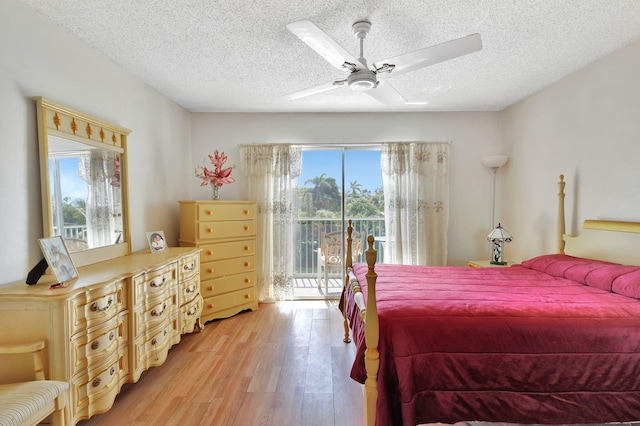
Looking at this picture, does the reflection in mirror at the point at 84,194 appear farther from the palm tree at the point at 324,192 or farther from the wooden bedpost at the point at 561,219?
the wooden bedpost at the point at 561,219


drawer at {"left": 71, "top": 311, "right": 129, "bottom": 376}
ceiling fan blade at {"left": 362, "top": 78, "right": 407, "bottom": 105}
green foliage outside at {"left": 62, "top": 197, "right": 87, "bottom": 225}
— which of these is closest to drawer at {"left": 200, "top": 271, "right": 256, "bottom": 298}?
drawer at {"left": 71, "top": 311, "right": 129, "bottom": 376}

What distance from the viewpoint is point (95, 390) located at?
5.67 feet

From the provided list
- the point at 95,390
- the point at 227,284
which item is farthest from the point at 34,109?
the point at 227,284

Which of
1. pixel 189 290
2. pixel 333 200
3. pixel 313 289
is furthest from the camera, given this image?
pixel 313 289

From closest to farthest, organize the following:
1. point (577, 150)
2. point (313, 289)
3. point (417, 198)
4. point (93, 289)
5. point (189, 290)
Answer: point (93, 289) → point (577, 150) → point (189, 290) → point (417, 198) → point (313, 289)

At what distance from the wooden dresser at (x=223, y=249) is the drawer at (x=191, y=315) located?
210 mm

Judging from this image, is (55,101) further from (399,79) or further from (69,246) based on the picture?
(399,79)

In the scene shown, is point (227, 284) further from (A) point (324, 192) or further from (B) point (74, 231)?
(A) point (324, 192)

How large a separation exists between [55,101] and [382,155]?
3302mm

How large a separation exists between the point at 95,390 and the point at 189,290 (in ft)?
3.91

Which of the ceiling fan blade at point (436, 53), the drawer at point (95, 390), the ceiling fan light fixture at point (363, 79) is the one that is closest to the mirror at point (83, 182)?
the drawer at point (95, 390)

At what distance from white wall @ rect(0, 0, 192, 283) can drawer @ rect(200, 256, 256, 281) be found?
67 cm

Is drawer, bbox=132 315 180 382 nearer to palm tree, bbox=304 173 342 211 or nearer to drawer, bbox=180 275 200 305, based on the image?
drawer, bbox=180 275 200 305

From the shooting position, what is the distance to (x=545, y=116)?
10.4ft
